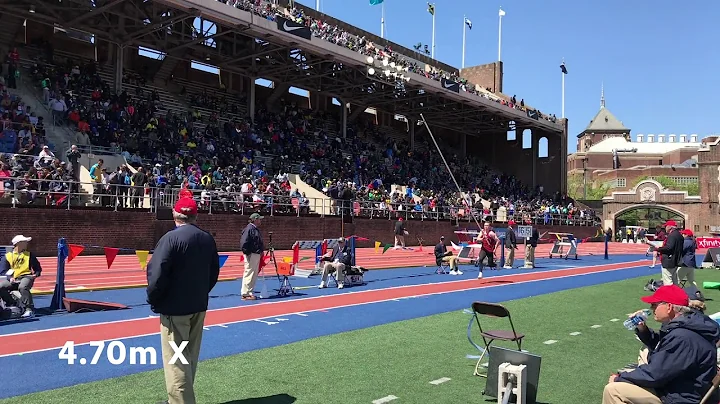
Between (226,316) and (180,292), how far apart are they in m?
5.67

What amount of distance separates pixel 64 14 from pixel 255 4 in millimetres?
9024

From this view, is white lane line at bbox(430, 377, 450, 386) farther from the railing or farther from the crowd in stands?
the crowd in stands

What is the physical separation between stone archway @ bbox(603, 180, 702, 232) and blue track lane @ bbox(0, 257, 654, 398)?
54.0 m

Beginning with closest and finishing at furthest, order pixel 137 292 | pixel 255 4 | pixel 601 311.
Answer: pixel 601 311 < pixel 137 292 < pixel 255 4

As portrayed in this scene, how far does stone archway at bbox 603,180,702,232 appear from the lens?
64250 mm

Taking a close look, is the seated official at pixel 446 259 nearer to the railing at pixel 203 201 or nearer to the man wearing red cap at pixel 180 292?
the railing at pixel 203 201

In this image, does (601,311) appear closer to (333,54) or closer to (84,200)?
(84,200)

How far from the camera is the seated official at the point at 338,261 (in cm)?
1452

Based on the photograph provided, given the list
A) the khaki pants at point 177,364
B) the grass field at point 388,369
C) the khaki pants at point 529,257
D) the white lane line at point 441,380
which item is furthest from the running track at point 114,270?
the khaki pants at point 177,364

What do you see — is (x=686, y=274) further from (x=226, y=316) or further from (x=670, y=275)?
(x=226, y=316)

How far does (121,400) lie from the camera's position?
541 cm

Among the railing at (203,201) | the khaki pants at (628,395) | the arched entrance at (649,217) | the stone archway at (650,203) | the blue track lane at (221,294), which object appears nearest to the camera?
the khaki pants at (628,395)

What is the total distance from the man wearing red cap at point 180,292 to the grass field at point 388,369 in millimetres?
897

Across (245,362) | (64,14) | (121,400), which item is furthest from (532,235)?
(64,14)
